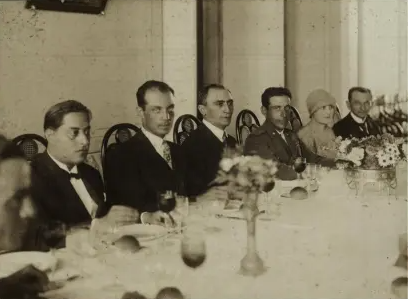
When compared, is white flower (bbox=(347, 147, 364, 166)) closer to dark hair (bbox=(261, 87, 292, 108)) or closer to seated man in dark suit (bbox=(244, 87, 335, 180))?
seated man in dark suit (bbox=(244, 87, 335, 180))

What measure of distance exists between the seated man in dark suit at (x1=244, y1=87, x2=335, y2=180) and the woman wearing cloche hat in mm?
31

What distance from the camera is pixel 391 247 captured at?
1774 mm

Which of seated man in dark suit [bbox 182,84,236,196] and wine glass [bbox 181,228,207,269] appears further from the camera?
seated man in dark suit [bbox 182,84,236,196]

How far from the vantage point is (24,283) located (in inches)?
62.7

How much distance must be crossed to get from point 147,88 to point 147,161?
0.27 meters

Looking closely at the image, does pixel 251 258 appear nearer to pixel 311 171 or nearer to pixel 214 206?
pixel 214 206

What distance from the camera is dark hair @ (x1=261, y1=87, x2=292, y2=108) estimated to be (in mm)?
2130

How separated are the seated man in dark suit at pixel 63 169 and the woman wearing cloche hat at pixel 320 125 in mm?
825

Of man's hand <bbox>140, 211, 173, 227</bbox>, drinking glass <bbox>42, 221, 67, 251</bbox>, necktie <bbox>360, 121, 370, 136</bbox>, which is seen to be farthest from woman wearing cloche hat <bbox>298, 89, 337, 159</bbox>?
drinking glass <bbox>42, 221, 67, 251</bbox>

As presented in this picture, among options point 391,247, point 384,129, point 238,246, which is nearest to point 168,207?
point 238,246

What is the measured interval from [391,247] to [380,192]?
355 mm

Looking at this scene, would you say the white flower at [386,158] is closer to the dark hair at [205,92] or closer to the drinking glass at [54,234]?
the dark hair at [205,92]

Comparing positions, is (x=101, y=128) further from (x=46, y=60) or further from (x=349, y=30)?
(x=349, y=30)

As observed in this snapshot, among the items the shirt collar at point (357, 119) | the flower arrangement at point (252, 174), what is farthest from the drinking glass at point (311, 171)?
the flower arrangement at point (252, 174)
